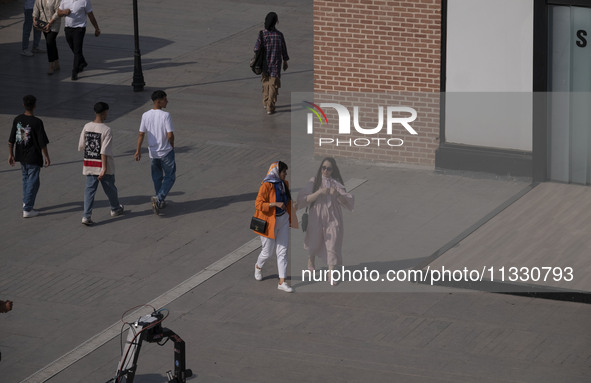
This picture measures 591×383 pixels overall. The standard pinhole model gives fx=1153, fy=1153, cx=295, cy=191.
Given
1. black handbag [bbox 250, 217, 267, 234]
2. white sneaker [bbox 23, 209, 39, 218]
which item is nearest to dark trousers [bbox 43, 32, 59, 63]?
white sneaker [bbox 23, 209, 39, 218]

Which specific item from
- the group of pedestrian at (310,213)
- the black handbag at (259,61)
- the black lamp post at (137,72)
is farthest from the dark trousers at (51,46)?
the group of pedestrian at (310,213)

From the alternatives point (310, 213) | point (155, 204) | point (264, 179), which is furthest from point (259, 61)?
point (310, 213)

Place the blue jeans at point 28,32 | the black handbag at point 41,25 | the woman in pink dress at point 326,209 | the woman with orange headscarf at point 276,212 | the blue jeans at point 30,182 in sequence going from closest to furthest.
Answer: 1. the woman with orange headscarf at point 276,212
2. the woman in pink dress at point 326,209
3. the blue jeans at point 30,182
4. the black handbag at point 41,25
5. the blue jeans at point 28,32

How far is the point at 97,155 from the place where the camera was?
1617cm

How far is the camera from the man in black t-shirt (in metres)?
16.4

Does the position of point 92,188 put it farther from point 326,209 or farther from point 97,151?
point 326,209

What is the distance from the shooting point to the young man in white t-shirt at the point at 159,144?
16391 millimetres

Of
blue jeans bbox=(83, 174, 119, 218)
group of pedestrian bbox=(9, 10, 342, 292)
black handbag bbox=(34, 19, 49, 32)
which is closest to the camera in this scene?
group of pedestrian bbox=(9, 10, 342, 292)

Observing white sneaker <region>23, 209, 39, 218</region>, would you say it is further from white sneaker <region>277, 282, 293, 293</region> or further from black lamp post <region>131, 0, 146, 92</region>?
black lamp post <region>131, 0, 146, 92</region>

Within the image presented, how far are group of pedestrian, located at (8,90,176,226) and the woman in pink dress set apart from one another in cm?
303

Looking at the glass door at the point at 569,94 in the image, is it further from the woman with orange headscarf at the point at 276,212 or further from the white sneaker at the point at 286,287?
the white sneaker at the point at 286,287

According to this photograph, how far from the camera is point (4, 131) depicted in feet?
67.1

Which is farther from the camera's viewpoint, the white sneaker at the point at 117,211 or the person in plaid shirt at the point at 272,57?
the person in plaid shirt at the point at 272,57

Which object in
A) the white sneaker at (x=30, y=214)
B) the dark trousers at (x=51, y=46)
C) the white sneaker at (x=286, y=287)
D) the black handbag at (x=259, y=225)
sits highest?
the dark trousers at (x=51, y=46)
